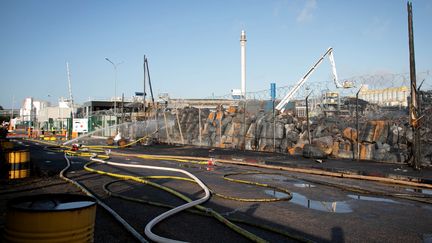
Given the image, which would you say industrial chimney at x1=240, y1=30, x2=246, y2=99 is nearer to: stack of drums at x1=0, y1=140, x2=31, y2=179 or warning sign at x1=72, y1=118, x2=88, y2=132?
warning sign at x1=72, y1=118, x2=88, y2=132

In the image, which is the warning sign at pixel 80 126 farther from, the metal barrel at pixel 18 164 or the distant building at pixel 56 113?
the distant building at pixel 56 113

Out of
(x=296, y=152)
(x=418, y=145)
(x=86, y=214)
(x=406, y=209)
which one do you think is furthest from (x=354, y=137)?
(x=86, y=214)

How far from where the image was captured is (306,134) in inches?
907

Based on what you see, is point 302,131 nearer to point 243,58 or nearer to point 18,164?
point 18,164

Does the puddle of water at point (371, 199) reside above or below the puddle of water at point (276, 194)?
below

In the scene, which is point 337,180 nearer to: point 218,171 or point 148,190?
point 218,171

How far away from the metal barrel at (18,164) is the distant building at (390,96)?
28.7 metres

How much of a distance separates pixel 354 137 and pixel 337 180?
26.5ft

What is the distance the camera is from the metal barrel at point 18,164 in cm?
→ 1191

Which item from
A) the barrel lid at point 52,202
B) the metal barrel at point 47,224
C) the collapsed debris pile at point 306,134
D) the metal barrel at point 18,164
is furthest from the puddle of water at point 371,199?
the metal barrel at point 18,164

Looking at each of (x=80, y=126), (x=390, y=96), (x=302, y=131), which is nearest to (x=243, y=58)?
(x=390, y=96)

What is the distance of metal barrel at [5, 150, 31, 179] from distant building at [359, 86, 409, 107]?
94.3 feet

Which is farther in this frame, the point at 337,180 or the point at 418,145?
the point at 418,145

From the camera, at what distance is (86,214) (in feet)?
12.0
